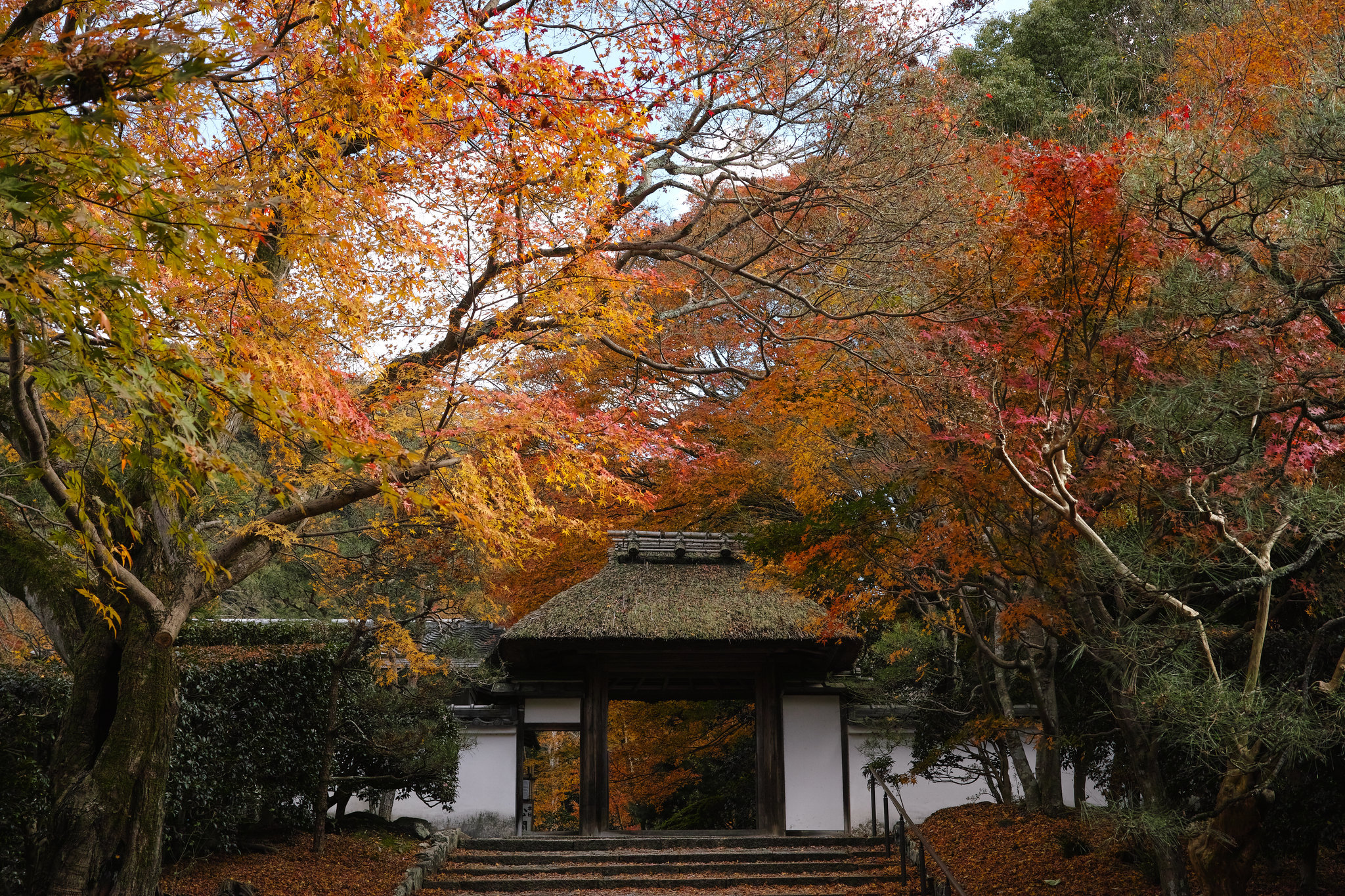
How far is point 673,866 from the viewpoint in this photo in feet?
33.8

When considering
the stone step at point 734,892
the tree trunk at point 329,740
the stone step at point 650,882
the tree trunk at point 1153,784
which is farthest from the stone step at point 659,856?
the tree trunk at point 1153,784

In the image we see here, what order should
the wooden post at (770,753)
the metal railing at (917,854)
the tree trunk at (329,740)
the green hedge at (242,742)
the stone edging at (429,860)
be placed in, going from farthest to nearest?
the wooden post at (770,753)
the tree trunk at (329,740)
the stone edging at (429,860)
the metal railing at (917,854)
the green hedge at (242,742)

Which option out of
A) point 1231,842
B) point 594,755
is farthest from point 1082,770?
point 594,755

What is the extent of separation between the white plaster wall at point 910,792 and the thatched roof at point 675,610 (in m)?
2.37

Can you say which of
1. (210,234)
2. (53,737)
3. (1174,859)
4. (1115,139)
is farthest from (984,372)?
(53,737)

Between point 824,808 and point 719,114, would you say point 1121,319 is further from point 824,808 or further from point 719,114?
point 824,808

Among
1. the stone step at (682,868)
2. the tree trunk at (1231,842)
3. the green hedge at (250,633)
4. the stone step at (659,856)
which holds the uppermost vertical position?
the green hedge at (250,633)

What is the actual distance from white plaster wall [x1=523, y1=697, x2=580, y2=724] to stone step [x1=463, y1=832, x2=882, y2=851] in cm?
154

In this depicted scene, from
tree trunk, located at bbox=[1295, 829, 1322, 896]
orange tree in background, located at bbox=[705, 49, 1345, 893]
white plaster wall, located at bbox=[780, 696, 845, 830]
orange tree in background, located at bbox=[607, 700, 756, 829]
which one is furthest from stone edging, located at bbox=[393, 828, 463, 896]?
tree trunk, located at bbox=[1295, 829, 1322, 896]

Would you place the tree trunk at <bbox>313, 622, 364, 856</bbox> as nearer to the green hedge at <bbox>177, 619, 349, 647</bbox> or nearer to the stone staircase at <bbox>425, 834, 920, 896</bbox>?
the green hedge at <bbox>177, 619, 349, 647</bbox>

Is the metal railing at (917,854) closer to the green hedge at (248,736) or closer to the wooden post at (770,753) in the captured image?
the wooden post at (770,753)

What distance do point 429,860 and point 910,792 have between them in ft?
22.1

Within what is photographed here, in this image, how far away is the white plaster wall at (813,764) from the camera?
1216 cm

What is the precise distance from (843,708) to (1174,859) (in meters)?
6.64
